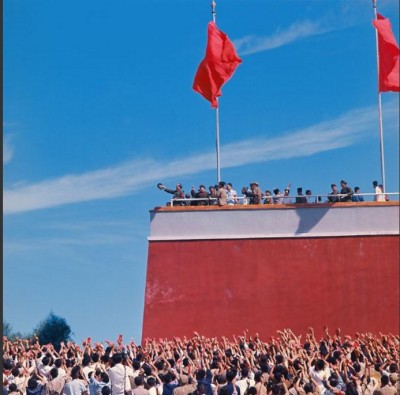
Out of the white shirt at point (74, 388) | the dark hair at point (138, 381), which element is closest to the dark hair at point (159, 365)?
the dark hair at point (138, 381)

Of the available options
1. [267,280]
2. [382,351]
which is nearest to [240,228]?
[267,280]

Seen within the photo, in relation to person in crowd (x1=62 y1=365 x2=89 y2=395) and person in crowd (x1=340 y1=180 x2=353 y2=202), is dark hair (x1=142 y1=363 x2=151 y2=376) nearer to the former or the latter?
person in crowd (x1=62 y1=365 x2=89 y2=395)

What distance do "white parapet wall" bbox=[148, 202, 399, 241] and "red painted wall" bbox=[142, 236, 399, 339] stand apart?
196 mm

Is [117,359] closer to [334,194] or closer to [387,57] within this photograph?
[334,194]

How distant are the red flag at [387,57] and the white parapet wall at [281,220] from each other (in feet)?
9.41

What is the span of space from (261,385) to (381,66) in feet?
49.3

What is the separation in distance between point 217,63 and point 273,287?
5.41 metres

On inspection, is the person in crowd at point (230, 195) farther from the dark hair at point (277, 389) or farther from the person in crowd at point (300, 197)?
the dark hair at point (277, 389)

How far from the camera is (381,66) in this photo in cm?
2589

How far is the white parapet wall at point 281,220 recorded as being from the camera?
25.2 meters

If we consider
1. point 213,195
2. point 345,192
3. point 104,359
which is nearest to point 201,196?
point 213,195

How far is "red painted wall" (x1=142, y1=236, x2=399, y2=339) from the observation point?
82.1 feet

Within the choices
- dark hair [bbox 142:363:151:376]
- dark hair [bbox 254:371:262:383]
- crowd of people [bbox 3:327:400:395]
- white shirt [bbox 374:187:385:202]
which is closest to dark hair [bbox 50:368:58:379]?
crowd of people [bbox 3:327:400:395]

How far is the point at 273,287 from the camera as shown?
25.3 meters
